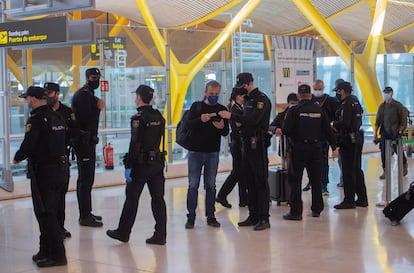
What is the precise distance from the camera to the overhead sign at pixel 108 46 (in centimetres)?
1474

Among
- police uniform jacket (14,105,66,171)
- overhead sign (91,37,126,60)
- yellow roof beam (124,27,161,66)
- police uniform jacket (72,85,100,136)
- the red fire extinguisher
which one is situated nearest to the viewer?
police uniform jacket (14,105,66,171)

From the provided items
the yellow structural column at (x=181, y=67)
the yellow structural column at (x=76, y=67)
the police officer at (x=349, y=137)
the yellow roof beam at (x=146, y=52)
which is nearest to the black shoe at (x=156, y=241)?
the police officer at (x=349, y=137)

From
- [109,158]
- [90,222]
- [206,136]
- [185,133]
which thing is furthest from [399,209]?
[109,158]

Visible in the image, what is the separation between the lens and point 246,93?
8734 mm

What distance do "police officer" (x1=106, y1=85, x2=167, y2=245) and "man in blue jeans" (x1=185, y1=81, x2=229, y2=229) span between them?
27.6 inches

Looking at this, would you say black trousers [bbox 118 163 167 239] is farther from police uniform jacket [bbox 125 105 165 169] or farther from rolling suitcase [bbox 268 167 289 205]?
rolling suitcase [bbox 268 167 289 205]

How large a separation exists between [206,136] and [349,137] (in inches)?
99.2

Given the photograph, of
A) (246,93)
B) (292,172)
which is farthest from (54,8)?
(292,172)

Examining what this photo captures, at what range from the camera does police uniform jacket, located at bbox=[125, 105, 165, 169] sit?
774 centimetres

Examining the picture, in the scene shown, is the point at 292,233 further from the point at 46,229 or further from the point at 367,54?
the point at 367,54

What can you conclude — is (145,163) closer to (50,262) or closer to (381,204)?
(50,262)

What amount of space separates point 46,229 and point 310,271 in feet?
8.07

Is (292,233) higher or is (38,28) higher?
(38,28)

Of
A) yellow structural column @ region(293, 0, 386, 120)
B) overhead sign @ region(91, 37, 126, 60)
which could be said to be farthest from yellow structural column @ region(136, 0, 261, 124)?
yellow structural column @ region(293, 0, 386, 120)
